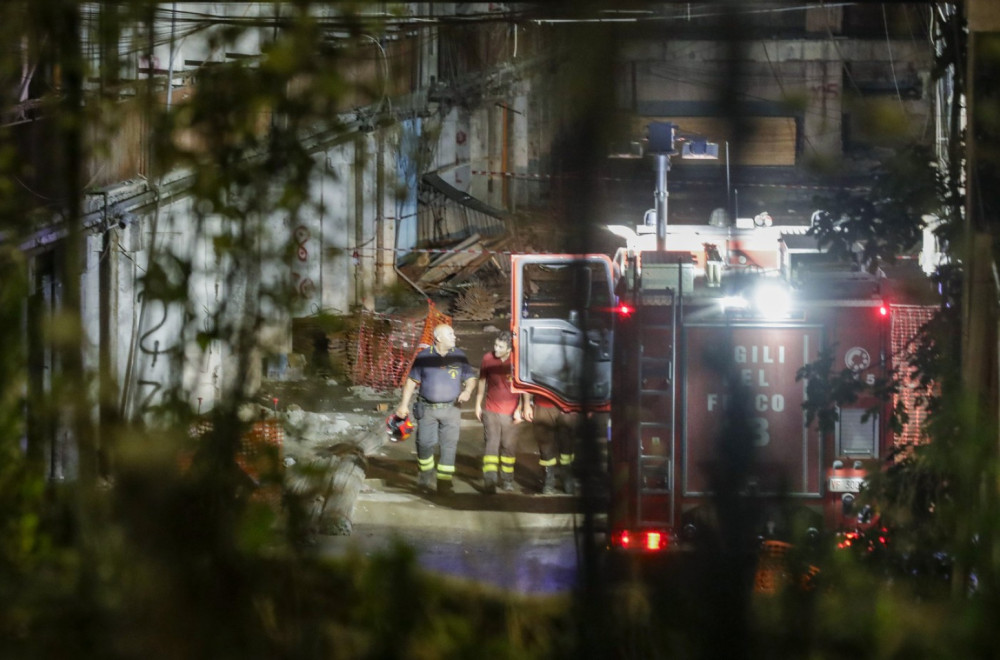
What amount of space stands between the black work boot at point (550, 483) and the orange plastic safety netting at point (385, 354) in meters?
5.52

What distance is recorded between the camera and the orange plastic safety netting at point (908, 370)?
5723 millimetres

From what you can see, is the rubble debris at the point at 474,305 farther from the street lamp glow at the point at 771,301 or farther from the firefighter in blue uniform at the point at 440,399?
the street lamp glow at the point at 771,301

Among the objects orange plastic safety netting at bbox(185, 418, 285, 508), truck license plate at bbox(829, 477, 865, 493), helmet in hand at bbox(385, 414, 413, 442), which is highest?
orange plastic safety netting at bbox(185, 418, 285, 508)

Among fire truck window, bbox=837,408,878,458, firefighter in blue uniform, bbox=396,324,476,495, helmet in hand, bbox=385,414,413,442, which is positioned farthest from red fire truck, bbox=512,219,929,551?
helmet in hand, bbox=385,414,413,442

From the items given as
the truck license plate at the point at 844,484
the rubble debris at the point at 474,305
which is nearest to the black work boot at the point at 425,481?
the truck license plate at the point at 844,484

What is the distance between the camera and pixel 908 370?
6.29m

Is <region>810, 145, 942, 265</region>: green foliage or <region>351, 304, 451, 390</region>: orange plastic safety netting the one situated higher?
<region>810, 145, 942, 265</region>: green foliage

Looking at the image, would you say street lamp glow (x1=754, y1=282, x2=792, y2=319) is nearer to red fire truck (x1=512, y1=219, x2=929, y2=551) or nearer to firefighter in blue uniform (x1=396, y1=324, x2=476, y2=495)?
red fire truck (x1=512, y1=219, x2=929, y2=551)

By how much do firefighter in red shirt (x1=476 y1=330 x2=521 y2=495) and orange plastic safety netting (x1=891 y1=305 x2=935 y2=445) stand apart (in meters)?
4.34

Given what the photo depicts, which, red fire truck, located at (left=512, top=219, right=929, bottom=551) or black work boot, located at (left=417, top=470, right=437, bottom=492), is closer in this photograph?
red fire truck, located at (left=512, top=219, right=929, bottom=551)

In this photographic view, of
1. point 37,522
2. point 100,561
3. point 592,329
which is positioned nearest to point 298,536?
→ point 100,561

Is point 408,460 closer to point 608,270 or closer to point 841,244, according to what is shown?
point 841,244

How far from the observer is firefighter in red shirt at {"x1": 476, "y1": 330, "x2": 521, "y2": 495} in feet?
37.0

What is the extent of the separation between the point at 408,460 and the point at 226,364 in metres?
10.5
